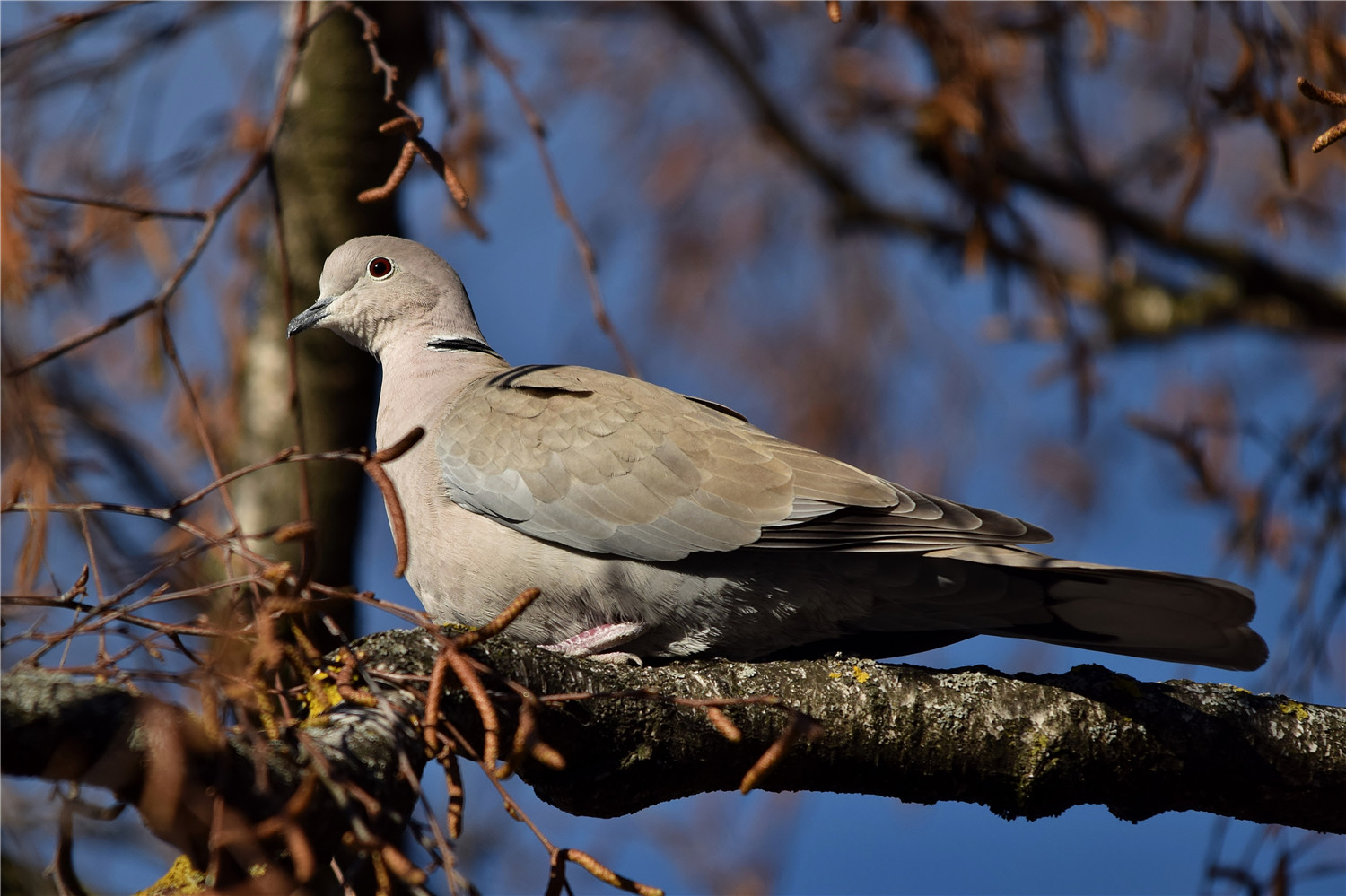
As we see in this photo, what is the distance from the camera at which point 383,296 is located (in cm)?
399

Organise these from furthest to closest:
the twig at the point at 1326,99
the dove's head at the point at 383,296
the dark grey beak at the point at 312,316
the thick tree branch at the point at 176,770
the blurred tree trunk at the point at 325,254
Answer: the blurred tree trunk at the point at 325,254
the dove's head at the point at 383,296
the dark grey beak at the point at 312,316
the twig at the point at 1326,99
the thick tree branch at the point at 176,770

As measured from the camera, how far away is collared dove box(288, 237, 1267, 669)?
2938mm

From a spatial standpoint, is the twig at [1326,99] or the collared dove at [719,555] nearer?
the twig at [1326,99]

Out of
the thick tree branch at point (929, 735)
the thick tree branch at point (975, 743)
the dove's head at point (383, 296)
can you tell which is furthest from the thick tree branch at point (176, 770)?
the dove's head at point (383, 296)

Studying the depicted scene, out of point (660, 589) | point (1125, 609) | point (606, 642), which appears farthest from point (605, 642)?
point (1125, 609)

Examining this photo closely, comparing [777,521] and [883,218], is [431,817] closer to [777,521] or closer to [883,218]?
[777,521]

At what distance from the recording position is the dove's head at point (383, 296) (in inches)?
156

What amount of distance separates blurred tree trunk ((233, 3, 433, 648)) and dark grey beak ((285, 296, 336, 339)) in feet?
2.24

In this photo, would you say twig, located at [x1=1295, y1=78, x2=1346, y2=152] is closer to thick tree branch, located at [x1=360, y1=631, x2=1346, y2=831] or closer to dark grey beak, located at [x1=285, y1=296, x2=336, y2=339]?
thick tree branch, located at [x1=360, y1=631, x2=1346, y2=831]

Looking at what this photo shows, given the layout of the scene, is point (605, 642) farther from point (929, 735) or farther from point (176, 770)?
point (176, 770)

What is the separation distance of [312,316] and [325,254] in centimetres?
84

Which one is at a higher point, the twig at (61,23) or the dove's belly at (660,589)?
the twig at (61,23)

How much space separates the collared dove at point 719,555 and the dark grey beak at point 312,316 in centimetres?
78

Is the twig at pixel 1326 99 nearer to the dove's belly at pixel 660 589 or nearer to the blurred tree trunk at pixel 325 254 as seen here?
the dove's belly at pixel 660 589
